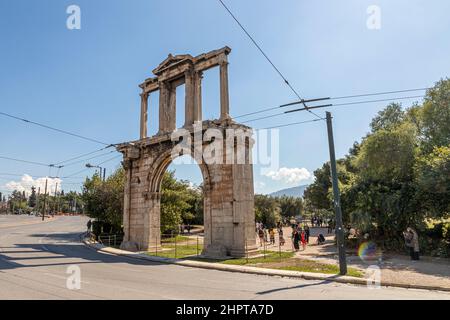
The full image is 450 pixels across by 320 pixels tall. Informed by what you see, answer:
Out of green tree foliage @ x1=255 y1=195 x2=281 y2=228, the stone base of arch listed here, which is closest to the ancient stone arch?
the stone base of arch

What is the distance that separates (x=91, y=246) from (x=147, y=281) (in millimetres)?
15484

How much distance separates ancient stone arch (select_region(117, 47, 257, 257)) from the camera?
17.1 m

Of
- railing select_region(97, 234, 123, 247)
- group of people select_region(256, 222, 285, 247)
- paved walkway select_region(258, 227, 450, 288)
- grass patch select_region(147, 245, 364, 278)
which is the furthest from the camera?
railing select_region(97, 234, 123, 247)

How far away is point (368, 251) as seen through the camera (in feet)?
59.9

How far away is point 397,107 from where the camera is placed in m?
35.8

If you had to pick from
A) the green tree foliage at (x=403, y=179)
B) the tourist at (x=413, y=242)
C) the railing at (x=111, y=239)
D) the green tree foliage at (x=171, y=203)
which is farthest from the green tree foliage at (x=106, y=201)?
the tourist at (x=413, y=242)

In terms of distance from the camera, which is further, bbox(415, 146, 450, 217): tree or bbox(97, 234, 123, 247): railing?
bbox(97, 234, 123, 247): railing

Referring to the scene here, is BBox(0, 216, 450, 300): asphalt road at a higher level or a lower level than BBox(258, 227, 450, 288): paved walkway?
higher

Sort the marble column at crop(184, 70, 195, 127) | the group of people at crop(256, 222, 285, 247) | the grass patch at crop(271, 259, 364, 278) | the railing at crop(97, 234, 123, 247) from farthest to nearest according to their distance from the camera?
the railing at crop(97, 234, 123, 247) < the group of people at crop(256, 222, 285, 247) < the marble column at crop(184, 70, 195, 127) < the grass patch at crop(271, 259, 364, 278)

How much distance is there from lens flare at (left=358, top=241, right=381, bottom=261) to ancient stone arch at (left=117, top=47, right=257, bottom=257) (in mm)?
6015

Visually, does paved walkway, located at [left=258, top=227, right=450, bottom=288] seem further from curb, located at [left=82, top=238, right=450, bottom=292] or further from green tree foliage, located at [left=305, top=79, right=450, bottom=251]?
green tree foliage, located at [left=305, top=79, right=450, bottom=251]

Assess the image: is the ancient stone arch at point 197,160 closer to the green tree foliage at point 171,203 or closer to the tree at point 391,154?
the green tree foliage at point 171,203
